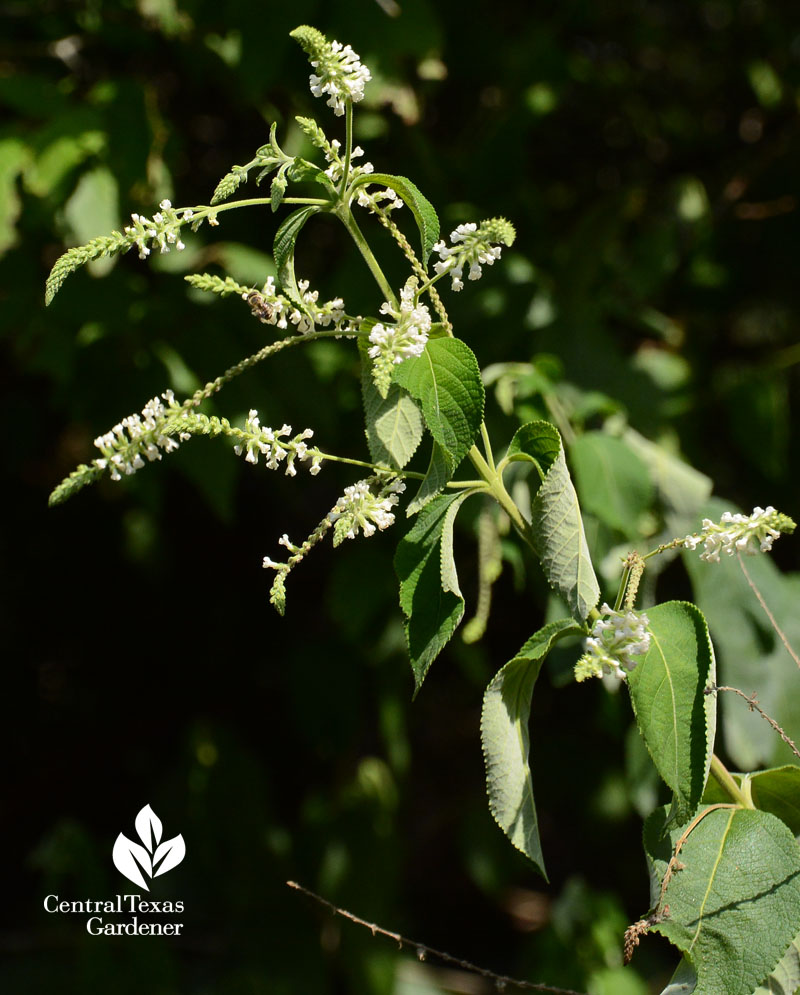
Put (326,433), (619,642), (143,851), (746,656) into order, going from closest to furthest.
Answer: (619,642) < (746,656) < (326,433) < (143,851)

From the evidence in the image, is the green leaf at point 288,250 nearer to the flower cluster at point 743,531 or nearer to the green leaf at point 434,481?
the green leaf at point 434,481

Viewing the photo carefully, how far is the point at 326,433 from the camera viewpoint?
1508mm

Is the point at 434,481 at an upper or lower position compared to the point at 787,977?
upper

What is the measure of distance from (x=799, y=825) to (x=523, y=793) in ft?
0.88

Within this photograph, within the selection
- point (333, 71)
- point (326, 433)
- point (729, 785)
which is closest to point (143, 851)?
point (326, 433)

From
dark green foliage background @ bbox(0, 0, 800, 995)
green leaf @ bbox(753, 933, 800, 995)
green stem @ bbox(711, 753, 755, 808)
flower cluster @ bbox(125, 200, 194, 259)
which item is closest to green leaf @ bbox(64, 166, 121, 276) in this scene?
dark green foliage background @ bbox(0, 0, 800, 995)

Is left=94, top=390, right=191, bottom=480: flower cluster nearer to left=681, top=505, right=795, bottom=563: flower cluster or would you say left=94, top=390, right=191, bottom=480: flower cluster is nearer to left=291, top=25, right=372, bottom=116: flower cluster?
left=291, top=25, right=372, bottom=116: flower cluster

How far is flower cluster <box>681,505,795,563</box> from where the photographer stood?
2.18ft

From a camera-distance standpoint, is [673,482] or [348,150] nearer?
[348,150]

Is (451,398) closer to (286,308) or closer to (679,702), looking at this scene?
(286,308)

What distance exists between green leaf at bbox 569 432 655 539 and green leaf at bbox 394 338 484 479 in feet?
1.55

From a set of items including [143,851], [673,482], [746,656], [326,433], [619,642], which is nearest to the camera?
[619,642]

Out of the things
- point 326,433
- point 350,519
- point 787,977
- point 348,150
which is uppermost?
point 326,433

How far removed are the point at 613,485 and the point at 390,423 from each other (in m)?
0.47
